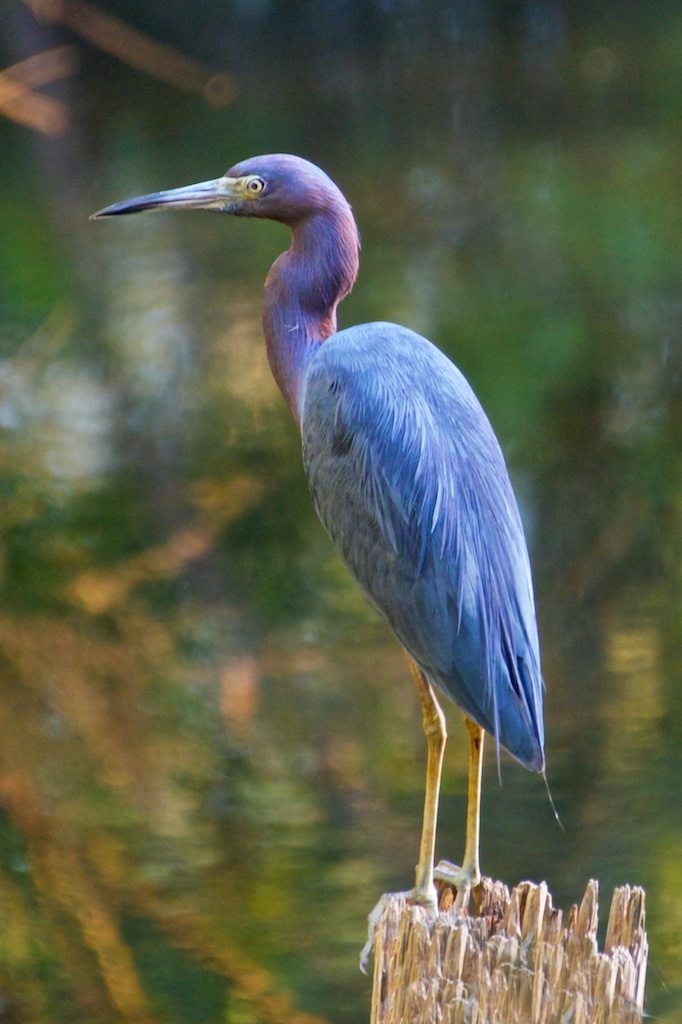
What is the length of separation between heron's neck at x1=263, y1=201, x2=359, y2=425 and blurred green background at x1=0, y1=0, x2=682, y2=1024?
6.26ft

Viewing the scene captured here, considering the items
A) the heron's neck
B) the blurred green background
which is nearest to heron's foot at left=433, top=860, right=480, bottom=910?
the heron's neck

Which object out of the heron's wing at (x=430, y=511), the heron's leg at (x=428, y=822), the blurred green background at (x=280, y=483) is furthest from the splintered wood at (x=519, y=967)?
the blurred green background at (x=280, y=483)

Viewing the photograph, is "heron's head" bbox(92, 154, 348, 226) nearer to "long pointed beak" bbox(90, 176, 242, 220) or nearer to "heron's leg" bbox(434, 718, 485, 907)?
"long pointed beak" bbox(90, 176, 242, 220)

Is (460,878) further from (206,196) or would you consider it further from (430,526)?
(206,196)

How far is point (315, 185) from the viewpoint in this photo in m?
2.75

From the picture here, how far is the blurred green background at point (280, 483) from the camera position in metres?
4.39

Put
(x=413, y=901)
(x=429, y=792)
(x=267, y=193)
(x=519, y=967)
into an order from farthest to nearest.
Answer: (x=267, y=193), (x=429, y=792), (x=413, y=901), (x=519, y=967)

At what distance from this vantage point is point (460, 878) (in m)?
2.42

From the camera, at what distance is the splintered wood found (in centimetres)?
204

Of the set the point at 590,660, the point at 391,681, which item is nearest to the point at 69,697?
the point at 391,681

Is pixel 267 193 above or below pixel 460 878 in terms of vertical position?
above

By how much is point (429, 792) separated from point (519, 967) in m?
0.47

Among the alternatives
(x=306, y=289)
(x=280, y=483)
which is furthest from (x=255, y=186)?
(x=280, y=483)

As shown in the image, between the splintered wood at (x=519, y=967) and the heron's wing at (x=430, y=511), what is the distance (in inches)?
14.6
